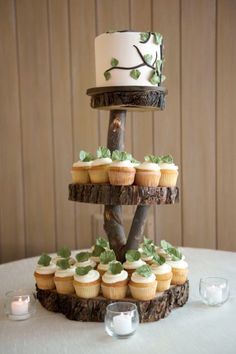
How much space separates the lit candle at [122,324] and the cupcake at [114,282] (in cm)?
12

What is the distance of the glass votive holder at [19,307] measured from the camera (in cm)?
118

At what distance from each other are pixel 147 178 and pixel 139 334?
0.41 metres

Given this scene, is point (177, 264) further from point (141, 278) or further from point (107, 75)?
point (107, 75)

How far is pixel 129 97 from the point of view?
123 centimetres

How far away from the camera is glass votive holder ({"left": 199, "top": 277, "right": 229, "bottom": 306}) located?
4.08ft

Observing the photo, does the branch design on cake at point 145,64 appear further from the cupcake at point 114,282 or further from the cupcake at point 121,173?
the cupcake at point 114,282

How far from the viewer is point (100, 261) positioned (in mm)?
1268

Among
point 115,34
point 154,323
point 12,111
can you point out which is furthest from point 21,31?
point 154,323

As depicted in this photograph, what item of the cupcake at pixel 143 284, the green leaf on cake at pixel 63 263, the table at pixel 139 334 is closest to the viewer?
the table at pixel 139 334

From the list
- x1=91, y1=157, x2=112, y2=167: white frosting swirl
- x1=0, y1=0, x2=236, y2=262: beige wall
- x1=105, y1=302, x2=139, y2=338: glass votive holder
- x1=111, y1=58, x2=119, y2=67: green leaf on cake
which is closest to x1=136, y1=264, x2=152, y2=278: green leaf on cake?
x1=105, y1=302, x2=139, y2=338: glass votive holder

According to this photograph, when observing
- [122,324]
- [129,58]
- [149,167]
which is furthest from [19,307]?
[129,58]

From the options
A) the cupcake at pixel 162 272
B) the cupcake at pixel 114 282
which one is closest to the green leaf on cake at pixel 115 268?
the cupcake at pixel 114 282

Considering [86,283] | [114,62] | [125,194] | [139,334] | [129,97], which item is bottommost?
[139,334]

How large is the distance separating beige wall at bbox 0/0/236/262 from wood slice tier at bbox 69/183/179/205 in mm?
1096
